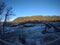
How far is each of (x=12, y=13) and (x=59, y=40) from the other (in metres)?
0.92

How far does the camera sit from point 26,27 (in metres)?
2.02

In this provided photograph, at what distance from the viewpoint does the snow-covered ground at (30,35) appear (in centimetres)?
197

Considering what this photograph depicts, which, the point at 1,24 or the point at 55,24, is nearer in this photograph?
the point at 55,24

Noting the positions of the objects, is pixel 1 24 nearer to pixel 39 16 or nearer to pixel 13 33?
pixel 13 33

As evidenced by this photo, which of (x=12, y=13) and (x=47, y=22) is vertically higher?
(x=12, y=13)

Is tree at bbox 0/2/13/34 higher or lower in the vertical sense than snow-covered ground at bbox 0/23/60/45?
higher

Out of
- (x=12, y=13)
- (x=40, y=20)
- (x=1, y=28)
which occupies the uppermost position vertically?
(x=12, y=13)

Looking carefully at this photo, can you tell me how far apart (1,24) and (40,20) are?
711mm

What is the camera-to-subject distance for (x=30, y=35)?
1.97 meters

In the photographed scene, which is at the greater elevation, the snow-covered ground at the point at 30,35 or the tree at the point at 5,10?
the tree at the point at 5,10

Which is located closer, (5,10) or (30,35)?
(30,35)

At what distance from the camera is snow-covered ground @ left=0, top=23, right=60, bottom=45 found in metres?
1.97

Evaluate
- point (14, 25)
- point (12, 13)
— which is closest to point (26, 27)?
point (14, 25)

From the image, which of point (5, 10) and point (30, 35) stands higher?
point (5, 10)
